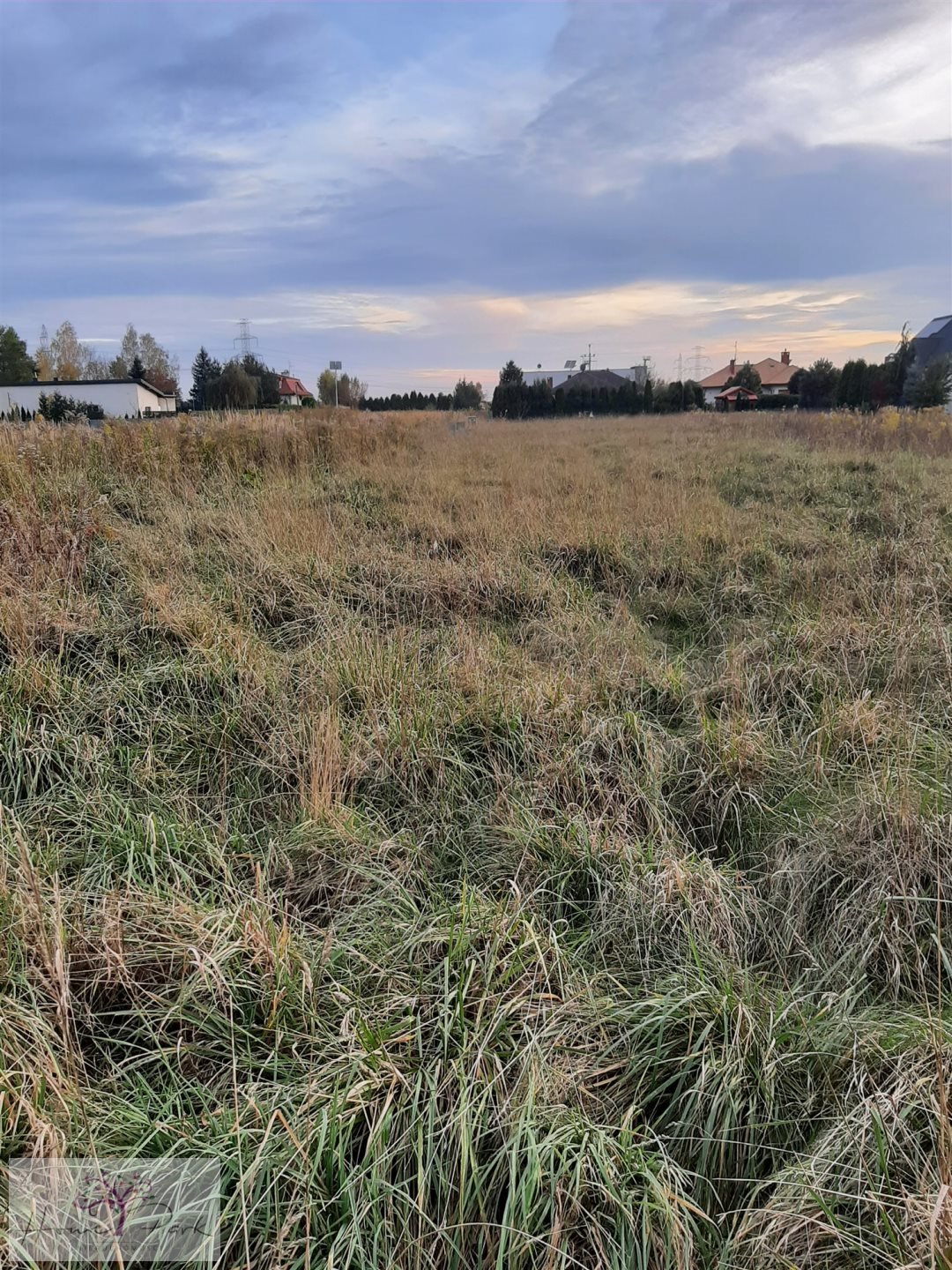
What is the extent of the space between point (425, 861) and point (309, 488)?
5592 mm

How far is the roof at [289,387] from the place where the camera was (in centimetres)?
5791

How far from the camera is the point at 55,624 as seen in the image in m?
3.41

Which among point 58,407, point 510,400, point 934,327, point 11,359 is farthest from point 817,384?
point 11,359

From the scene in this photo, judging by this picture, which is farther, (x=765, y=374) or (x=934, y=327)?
(x=765, y=374)

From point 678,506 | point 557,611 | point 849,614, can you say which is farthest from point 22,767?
point 678,506

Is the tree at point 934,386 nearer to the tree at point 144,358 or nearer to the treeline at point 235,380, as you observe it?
the treeline at point 235,380

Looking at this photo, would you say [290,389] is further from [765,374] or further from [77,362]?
[765,374]

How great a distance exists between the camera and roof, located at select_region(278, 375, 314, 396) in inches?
2280

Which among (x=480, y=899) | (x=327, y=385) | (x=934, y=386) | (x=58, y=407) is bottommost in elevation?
(x=480, y=899)

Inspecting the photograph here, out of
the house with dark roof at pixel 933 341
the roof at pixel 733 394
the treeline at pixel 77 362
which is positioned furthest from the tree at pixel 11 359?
the house with dark roof at pixel 933 341
